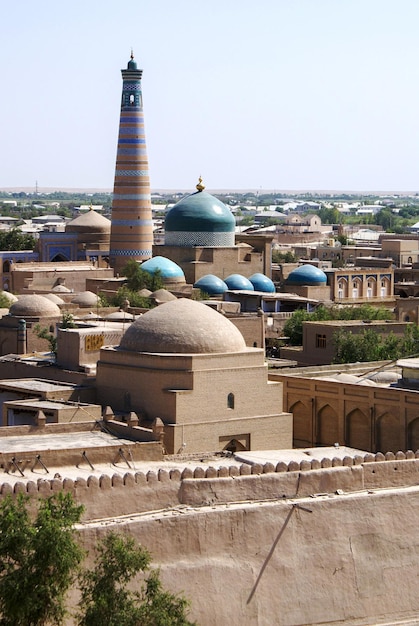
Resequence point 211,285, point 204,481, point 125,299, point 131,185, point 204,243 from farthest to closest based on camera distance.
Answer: point 131,185
point 204,243
point 211,285
point 125,299
point 204,481

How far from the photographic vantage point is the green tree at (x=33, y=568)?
18.2 meters

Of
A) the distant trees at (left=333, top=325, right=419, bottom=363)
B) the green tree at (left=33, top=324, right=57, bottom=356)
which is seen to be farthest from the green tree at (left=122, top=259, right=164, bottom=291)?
the green tree at (left=33, top=324, right=57, bottom=356)

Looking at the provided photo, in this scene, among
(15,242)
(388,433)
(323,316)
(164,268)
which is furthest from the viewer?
(15,242)

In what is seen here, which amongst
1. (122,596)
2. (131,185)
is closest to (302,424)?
(122,596)

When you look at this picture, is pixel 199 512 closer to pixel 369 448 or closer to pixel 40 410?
pixel 40 410

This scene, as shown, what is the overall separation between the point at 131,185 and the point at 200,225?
13.7 ft

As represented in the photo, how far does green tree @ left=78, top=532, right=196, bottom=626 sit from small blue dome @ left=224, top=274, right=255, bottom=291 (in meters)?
31.8

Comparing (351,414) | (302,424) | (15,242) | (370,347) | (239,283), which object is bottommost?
(15,242)

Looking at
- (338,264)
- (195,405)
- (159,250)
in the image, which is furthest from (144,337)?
(338,264)

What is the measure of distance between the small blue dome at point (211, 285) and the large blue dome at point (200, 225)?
433cm

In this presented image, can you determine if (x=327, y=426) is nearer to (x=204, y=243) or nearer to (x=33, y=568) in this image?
(x=33, y=568)

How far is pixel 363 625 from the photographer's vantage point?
864 inches

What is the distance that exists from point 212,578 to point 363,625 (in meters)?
2.53

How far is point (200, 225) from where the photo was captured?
5434 cm
